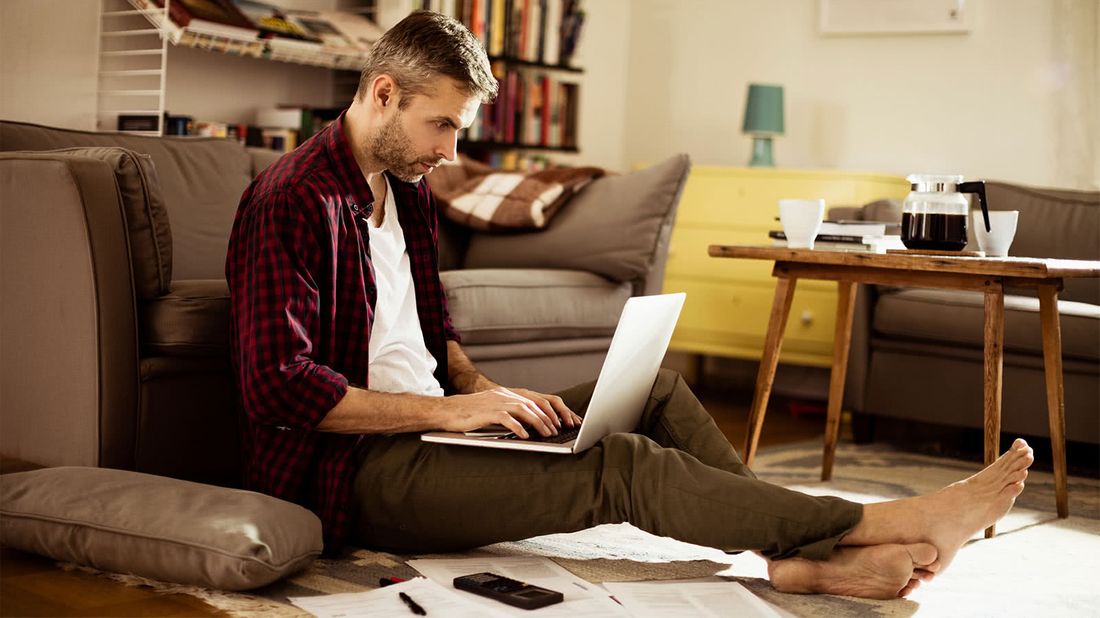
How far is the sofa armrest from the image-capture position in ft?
6.79

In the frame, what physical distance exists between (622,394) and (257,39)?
7.40ft

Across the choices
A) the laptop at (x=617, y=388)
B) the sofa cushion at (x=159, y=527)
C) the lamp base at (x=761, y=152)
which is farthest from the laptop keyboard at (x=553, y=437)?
the lamp base at (x=761, y=152)

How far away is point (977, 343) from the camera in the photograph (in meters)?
3.23

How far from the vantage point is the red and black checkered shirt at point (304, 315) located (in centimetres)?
174

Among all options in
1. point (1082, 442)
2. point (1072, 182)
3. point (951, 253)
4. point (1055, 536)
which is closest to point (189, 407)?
point (951, 253)

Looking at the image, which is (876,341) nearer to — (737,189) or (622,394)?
(737,189)

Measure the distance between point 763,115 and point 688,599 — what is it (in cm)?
306

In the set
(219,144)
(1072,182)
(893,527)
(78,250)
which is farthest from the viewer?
(1072,182)

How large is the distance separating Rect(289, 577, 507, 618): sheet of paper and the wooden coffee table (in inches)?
43.0

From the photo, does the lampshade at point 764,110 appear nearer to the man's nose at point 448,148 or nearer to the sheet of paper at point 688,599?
the man's nose at point 448,148

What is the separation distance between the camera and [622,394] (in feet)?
6.04

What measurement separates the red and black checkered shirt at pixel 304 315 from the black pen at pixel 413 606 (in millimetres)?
232

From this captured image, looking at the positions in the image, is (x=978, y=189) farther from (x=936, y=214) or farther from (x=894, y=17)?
(x=894, y=17)

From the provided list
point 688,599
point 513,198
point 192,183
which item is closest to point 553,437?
point 688,599
